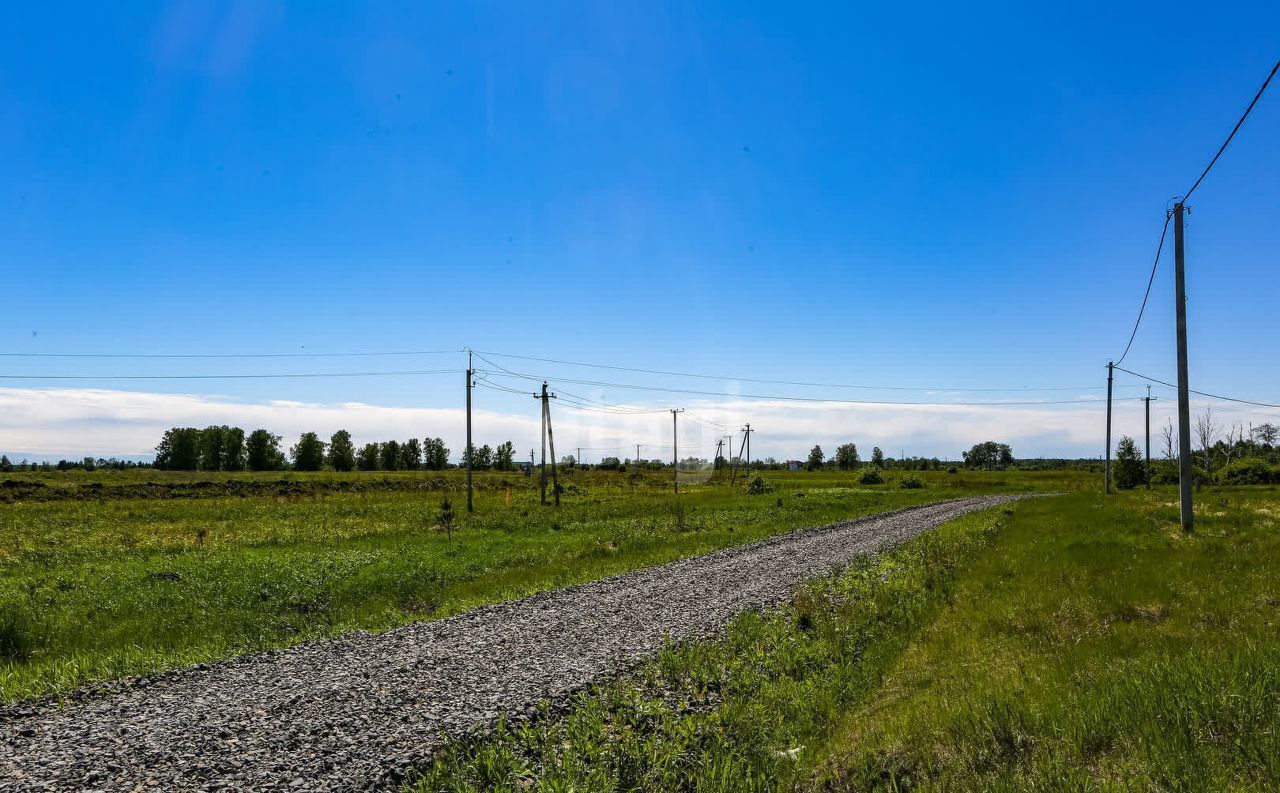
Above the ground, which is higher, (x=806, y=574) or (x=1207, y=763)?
→ (x=1207, y=763)

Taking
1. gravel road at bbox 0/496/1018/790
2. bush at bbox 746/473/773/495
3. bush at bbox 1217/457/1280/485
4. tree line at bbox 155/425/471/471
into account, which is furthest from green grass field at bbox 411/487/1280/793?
tree line at bbox 155/425/471/471

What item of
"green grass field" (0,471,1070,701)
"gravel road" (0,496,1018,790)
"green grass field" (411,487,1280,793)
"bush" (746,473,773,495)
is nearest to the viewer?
"green grass field" (411,487,1280,793)

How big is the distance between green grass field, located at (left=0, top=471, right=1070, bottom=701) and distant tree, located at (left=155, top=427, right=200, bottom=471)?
144 m

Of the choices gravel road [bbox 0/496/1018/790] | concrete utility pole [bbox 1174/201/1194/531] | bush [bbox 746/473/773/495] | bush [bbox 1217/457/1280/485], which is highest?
concrete utility pole [bbox 1174/201/1194/531]

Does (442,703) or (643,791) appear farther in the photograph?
(442,703)

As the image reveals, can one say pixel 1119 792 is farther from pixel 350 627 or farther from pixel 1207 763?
pixel 350 627

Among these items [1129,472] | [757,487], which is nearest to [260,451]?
[757,487]

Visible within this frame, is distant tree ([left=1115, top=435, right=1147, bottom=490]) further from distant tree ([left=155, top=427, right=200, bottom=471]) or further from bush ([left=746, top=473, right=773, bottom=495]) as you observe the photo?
distant tree ([left=155, top=427, right=200, bottom=471])

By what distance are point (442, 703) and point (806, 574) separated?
13.0 metres

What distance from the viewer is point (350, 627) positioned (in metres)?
14.9

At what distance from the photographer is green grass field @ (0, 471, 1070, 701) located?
47.3ft

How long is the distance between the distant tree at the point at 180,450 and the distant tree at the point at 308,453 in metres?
23.9

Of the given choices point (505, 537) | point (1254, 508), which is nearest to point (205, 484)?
point (505, 537)

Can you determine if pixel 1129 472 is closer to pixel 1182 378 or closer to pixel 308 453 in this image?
pixel 1182 378
